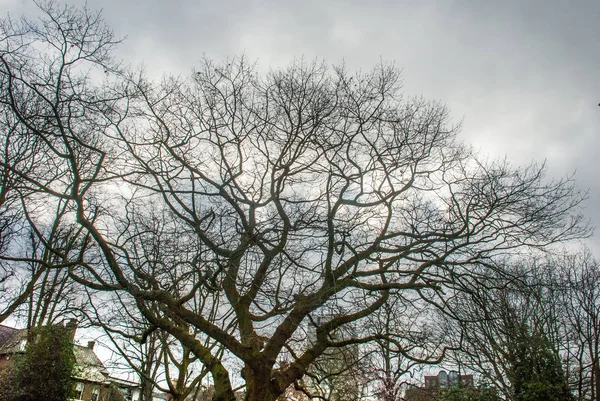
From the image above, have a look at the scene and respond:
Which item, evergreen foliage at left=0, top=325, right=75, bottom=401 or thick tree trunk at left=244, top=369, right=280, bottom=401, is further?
evergreen foliage at left=0, top=325, right=75, bottom=401

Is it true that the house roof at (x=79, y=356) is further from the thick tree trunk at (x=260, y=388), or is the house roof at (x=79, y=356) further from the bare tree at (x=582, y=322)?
the bare tree at (x=582, y=322)

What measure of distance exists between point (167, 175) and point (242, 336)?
436 cm

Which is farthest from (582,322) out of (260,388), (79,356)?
(79,356)

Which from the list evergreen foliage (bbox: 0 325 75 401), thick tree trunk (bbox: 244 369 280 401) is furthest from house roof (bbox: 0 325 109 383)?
thick tree trunk (bbox: 244 369 280 401)

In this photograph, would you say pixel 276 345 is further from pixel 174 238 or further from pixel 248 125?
pixel 248 125

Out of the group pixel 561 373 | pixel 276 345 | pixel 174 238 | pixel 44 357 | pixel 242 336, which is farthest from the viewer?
pixel 561 373

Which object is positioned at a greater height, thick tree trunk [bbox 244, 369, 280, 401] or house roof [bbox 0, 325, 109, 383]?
house roof [bbox 0, 325, 109, 383]

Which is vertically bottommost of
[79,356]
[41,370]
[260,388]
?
[260,388]

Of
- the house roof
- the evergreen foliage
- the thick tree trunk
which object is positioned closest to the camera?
the thick tree trunk

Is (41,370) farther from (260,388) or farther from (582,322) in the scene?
(582,322)

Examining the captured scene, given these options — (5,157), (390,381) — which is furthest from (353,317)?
(390,381)

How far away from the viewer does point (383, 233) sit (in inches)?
349

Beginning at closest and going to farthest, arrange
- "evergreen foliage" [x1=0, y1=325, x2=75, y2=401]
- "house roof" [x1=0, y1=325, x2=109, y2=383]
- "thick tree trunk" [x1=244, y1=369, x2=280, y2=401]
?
"thick tree trunk" [x1=244, y1=369, x2=280, y2=401], "evergreen foliage" [x1=0, y1=325, x2=75, y2=401], "house roof" [x1=0, y1=325, x2=109, y2=383]

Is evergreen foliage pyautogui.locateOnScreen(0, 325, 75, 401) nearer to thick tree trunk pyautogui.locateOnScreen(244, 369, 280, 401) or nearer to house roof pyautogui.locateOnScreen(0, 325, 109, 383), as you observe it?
house roof pyautogui.locateOnScreen(0, 325, 109, 383)
